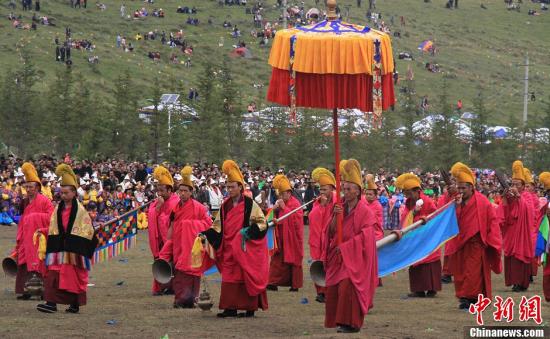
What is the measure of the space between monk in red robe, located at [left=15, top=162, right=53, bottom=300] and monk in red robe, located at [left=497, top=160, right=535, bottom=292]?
722 cm

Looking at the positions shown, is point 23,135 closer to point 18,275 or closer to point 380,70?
point 18,275

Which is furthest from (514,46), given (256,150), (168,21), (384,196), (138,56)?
(384,196)

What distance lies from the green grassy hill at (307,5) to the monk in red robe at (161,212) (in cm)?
3767

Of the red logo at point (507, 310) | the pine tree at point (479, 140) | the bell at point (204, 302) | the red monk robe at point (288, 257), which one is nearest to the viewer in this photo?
the red logo at point (507, 310)

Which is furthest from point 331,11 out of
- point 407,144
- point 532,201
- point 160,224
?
point 407,144

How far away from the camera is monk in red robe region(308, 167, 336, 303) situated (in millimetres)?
17359

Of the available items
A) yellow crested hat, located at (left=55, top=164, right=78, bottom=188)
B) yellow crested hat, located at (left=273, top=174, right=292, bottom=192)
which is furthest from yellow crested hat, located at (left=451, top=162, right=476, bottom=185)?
yellow crested hat, located at (left=55, top=164, right=78, bottom=188)

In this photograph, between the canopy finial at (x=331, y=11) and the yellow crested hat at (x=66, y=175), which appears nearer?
the canopy finial at (x=331, y=11)

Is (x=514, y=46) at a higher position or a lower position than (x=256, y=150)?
higher

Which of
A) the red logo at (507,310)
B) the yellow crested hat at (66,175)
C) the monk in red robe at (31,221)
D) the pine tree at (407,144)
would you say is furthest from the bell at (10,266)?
the pine tree at (407,144)

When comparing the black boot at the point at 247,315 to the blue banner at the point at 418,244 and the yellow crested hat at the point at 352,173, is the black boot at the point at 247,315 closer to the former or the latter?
the blue banner at the point at 418,244

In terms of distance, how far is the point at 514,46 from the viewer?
312 ft

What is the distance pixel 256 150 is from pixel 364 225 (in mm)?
34276

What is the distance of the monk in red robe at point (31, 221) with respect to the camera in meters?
16.1
